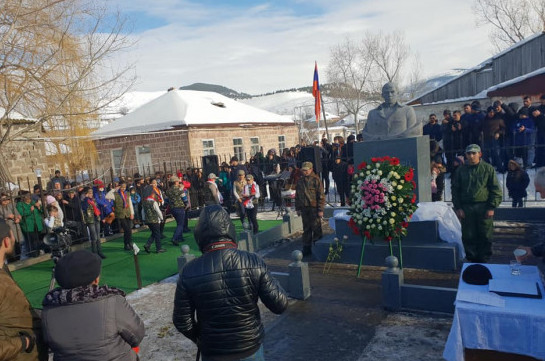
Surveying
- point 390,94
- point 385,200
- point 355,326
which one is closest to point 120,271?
point 355,326

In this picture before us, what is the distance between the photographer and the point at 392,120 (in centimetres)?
818

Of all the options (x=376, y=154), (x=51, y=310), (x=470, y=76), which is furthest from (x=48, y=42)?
(x=470, y=76)

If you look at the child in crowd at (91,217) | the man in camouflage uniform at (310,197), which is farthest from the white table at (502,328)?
the child in crowd at (91,217)

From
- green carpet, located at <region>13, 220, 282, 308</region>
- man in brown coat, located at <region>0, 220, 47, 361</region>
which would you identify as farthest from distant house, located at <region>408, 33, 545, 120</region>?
man in brown coat, located at <region>0, 220, 47, 361</region>

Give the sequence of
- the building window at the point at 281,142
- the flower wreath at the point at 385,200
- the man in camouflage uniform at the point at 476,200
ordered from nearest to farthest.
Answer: the man in camouflage uniform at the point at 476,200 → the flower wreath at the point at 385,200 → the building window at the point at 281,142

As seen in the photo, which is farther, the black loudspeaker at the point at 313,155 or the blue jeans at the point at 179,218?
the black loudspeaker at the point at 313,155

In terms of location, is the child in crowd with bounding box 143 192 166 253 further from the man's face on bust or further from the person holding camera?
the person holding camera

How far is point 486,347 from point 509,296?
45 cm

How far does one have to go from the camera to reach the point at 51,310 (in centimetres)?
252

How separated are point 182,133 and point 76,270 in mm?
19056

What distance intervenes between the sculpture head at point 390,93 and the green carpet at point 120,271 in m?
5.81

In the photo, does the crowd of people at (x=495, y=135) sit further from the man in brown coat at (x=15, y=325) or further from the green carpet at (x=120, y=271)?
the man in brown coat at (x=15, y=325)

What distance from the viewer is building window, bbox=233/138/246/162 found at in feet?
78.6

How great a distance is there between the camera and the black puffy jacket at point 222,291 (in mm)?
2566
